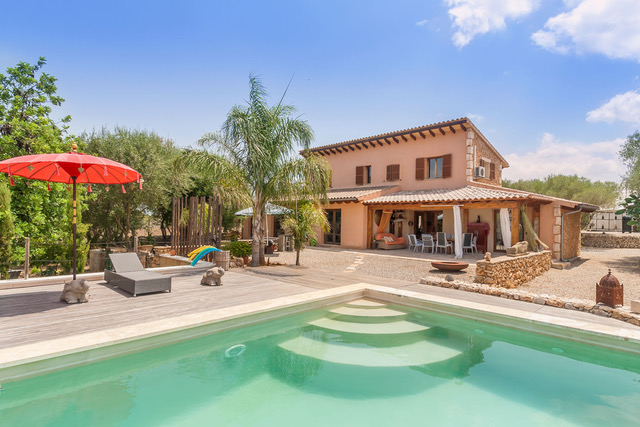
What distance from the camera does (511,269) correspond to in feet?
32.7

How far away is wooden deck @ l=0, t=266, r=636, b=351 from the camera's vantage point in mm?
4395

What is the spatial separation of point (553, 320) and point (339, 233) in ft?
47.3

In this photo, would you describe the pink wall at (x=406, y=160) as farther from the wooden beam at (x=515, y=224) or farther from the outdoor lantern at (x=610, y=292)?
the outdoor lantern at (x=610, y=292)

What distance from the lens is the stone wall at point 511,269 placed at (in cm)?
894

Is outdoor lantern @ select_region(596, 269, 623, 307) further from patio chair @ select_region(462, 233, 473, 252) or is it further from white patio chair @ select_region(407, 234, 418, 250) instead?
white patio chair @ select_region(407, 234, 418, 250)

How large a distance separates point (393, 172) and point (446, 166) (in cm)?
326

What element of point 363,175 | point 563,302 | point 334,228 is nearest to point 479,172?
point 363,175

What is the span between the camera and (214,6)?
36.0 feet

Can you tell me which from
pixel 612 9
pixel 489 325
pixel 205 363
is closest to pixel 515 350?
pixel 489 325

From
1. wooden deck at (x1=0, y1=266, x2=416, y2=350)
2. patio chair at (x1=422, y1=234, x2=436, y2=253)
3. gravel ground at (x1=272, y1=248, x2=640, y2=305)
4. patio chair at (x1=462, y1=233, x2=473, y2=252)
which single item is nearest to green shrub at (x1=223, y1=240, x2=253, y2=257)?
gravel ground at (x1=272, y1=248, x2=640, y2=305)

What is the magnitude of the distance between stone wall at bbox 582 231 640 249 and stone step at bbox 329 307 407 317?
27.2 metres

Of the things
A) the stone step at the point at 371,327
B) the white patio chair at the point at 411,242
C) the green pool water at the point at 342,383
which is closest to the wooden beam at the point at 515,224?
the white patio chair at the point at 411,242

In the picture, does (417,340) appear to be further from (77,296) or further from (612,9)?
(612,9)

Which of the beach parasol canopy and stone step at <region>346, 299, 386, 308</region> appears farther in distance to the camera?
stone step at <region>346, 299, 386, 308</region>
